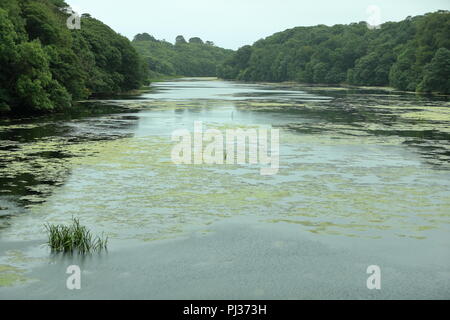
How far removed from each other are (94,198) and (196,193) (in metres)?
3.67

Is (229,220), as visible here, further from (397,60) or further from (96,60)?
(397,60)

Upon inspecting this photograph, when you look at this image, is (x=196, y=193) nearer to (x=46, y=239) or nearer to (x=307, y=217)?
(x=307, y=217)

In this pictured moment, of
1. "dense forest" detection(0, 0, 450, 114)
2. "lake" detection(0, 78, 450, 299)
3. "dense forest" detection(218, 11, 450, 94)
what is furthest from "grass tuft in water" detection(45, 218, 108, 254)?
"dense forest" detection(218, 11, 450, 94)

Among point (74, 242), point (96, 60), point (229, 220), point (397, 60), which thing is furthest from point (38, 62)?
point (397, 60)

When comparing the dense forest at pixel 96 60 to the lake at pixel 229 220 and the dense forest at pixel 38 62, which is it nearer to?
the dense forest at pixel 38 62

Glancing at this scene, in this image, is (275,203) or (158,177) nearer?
(275,203)

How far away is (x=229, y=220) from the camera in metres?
16.7

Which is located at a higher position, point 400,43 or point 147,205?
point 400,43

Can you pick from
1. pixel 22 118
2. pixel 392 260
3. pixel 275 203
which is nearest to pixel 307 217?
pixel 275 203

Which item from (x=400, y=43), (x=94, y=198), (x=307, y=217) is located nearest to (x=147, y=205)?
(x=94, y=198)

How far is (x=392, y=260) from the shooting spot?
531 inches
